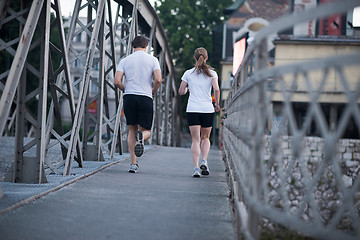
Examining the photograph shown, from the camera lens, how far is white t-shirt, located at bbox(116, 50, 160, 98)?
276 inches

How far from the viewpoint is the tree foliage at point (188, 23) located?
46156 mm

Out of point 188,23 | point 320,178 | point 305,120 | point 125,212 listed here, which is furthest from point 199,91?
point 188,23

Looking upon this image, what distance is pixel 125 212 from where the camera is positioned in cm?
425

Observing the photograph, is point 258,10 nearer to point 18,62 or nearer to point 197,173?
point 197,173

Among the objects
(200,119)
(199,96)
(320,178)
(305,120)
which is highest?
(199,96)

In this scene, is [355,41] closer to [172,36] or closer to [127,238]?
[172,36]

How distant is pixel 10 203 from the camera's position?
409 cm

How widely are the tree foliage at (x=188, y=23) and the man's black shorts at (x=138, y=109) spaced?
38669 millimetres

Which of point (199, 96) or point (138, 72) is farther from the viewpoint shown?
point (199, 96)

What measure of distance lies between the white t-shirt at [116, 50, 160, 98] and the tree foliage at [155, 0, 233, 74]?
38.6m

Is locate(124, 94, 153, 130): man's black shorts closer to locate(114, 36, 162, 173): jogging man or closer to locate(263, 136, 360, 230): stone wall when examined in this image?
locate(114, 36, 162, 173): jogging man

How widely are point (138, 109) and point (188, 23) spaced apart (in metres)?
40.9

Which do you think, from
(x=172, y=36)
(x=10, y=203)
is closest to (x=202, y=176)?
(x=10, y=203)

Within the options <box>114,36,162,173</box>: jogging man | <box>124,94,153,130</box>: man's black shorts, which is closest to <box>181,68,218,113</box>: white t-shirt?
<box>114,36,162,173</box>: jogging man
